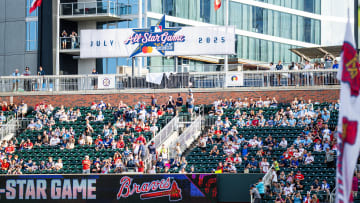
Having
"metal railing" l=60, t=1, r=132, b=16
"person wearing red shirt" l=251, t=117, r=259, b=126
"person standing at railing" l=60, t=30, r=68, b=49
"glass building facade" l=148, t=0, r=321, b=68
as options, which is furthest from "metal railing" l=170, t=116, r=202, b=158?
"glass building facade" l=148, t=0, r=321, b=68

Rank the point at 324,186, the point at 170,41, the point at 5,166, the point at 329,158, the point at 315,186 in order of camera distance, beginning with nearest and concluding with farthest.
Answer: the point at 324,186 < the point at 315,186 < the point at 329,158 < the point at 5,166 < the point at 170,41

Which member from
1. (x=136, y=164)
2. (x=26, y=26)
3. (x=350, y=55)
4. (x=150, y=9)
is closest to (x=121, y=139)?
(x=136, y=164)

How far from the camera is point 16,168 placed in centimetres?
3312

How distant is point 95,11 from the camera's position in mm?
48406

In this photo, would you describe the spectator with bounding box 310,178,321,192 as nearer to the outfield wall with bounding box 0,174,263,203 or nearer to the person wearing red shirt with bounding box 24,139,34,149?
the outfield wall with bounding box 0,174,263,203

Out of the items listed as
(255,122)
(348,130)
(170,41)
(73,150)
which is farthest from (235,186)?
(348,130)

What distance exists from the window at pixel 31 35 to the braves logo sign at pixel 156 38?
12054 mm

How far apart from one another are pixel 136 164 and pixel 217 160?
3.62m

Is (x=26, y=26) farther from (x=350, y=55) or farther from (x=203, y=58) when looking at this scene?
(x=350, y=55)

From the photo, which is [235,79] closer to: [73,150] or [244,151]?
[244,151]

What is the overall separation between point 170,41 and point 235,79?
14.6 ft

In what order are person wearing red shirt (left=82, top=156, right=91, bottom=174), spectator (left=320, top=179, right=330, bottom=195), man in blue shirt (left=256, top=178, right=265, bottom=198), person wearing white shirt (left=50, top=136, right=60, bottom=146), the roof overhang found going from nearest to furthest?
spectator (left=320, top=179, right=330, bottom=195) → man in blue shirt (left=256, top=178, right=265, bottom=198) → person wearing red shirt (left=82, top=156, right=91, bottom=174) → person wearing white shirt (left=50, top=136, right=60, bottom=146) → the roof overhang

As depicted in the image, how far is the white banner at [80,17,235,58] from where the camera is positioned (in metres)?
40.3

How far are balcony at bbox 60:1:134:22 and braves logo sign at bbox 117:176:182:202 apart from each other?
63.2 ft
